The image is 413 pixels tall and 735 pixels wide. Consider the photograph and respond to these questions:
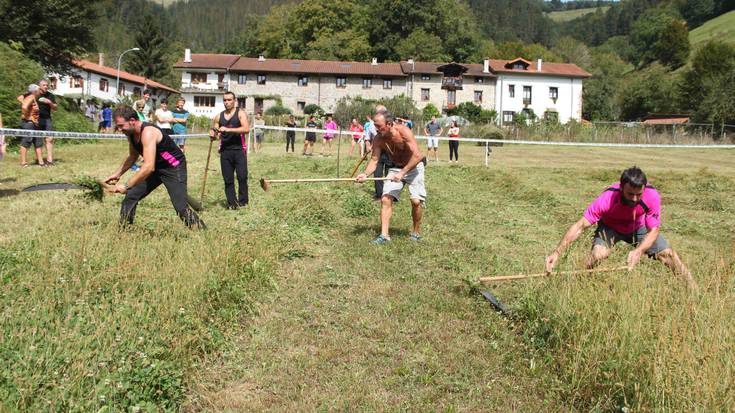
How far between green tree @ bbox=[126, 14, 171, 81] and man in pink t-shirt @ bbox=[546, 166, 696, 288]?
3410 inches

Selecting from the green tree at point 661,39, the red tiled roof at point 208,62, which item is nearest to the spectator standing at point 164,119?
the red tiled roof at point 208,62

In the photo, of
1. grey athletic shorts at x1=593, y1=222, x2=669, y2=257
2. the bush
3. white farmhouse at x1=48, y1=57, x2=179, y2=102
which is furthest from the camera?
the bush

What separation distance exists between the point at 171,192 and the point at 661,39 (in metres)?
114

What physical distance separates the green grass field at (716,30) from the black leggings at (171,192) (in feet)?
358

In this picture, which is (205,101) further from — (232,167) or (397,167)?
(397,167)

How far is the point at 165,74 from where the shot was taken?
90.5 m

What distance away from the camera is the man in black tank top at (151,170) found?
714cm

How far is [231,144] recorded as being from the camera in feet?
33.0

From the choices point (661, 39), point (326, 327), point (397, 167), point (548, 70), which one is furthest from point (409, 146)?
point (661, 39)

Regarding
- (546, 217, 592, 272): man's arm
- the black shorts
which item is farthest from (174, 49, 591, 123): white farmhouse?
(546, 217, 592, 272): man's arm

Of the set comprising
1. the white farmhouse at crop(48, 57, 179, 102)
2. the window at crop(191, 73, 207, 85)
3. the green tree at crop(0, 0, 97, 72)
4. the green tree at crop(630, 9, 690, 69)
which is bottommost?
the green tree at crop(0, 0, 97, 72)

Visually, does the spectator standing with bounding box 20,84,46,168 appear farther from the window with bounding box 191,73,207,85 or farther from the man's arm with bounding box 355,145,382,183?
the window with bounding box 191,73,207,85

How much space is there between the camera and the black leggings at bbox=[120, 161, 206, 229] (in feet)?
24.6

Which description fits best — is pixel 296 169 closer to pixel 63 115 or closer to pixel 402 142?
pixel 402 142
